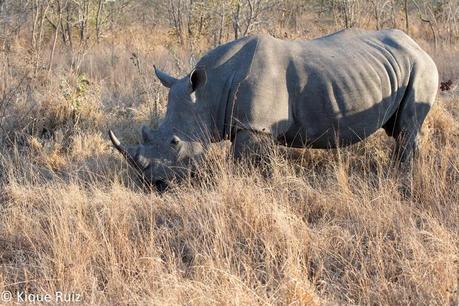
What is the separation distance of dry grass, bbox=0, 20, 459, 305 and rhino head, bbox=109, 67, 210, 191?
17cm

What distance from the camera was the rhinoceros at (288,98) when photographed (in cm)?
519

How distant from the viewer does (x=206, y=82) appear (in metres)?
5.29

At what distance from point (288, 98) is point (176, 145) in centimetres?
106

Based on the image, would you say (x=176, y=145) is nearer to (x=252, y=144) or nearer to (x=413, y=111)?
(x=252, y=144)

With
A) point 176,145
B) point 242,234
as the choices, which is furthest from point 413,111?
point 242,234


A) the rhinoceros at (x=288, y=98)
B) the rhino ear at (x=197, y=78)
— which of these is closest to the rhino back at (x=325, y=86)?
the rhinoceros at (x=288, y=98)

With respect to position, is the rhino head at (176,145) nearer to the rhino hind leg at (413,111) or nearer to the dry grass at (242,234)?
the dry grass at (242,234)

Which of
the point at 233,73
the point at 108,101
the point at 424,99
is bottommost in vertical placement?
the point at 108,101

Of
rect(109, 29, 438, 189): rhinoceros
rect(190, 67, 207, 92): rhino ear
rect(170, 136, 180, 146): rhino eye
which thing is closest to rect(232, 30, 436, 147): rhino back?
rect(109, 29, 438, 189): rhinoceros

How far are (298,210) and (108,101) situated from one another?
197 inches

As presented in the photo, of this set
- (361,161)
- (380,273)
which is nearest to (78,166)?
(361,161)

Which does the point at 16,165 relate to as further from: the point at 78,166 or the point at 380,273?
the point at 380,273

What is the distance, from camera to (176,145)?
5203 millimetres

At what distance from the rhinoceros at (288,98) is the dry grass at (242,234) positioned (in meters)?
0.26
